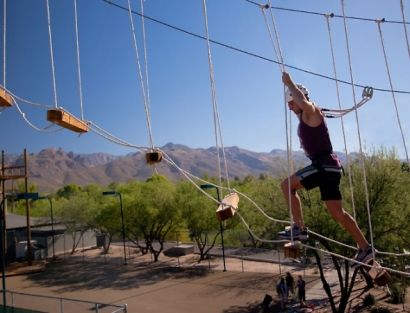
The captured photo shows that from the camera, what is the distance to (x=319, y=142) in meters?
4.39

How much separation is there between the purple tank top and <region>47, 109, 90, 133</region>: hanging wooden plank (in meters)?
2.74

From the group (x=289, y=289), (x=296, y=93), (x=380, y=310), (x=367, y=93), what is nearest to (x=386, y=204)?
(x=380, y=310)

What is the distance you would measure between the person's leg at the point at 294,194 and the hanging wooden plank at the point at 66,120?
265 centimetres

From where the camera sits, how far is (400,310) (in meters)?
16.5

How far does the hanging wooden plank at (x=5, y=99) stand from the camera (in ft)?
14.9

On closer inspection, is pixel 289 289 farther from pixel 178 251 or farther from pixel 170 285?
pixel 178 251

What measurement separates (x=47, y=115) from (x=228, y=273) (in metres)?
22.3

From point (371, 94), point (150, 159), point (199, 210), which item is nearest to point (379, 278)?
point (371, 94)

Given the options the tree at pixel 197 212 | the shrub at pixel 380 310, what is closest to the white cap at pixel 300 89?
the shrub at pixel 380 310

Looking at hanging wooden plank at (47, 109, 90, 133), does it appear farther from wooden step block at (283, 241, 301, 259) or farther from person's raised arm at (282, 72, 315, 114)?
wooden step block at (283, 241, 301, 259)

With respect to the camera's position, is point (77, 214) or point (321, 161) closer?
point (321, 161)

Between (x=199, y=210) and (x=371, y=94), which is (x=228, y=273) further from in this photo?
(x=371, y=94)

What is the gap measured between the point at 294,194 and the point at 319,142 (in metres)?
0.69

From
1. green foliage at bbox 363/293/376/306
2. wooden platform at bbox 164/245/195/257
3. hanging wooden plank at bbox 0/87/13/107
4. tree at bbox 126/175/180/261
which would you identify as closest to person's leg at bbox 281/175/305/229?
hanging wooden plank at bbox 0/87/13/107
